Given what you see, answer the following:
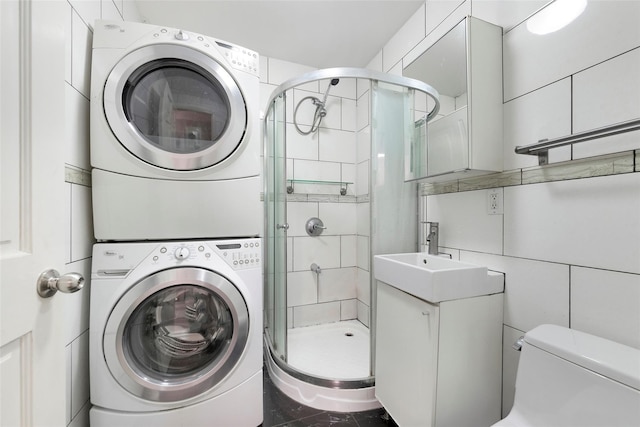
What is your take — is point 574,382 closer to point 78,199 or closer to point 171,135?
point 171,135

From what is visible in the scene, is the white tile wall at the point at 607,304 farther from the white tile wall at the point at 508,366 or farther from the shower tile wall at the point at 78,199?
the shower tile wall at the point at 78,199

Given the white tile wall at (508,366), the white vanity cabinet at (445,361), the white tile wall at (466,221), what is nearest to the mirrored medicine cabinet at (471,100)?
the white tile wall at (466,221)

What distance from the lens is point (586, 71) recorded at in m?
0.84

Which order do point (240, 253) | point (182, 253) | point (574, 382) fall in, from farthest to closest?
point (240, 253), point (182, 253), point (574, 382)

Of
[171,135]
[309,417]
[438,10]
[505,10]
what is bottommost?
[309,417]

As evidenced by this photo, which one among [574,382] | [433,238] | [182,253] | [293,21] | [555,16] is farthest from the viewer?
[293,21]

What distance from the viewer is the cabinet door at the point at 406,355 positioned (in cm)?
94

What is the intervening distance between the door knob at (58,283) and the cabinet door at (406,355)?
1.03 metres

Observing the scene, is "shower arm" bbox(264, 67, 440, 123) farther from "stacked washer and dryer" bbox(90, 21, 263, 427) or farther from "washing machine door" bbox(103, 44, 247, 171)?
"washing machine door" bbox(103, 44, 247, 171)

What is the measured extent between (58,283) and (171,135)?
777mm

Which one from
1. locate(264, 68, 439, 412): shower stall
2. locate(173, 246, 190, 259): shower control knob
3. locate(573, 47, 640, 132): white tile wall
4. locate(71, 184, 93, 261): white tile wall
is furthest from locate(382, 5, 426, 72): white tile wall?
locate(71, 184, 93, 261): white tile wall

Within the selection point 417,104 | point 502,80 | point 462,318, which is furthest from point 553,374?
point 417,104

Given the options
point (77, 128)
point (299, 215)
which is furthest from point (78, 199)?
point (299, 215)

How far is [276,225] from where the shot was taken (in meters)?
1.72
